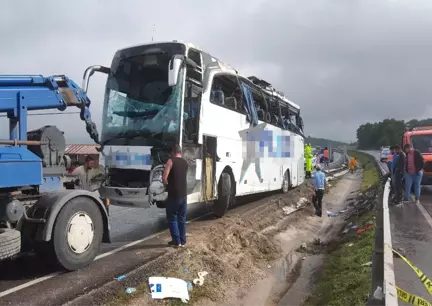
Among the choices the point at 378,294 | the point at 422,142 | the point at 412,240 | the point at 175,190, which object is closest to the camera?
the point at 378,294

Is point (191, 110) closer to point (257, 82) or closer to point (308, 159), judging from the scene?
point (257, 82)

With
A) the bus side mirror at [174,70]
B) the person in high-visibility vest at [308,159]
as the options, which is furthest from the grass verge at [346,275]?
the person in high-visibility vest at [308,159]

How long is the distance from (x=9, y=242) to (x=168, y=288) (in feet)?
6.53

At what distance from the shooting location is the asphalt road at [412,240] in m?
5.45

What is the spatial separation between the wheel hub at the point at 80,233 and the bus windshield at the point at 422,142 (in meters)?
13.3

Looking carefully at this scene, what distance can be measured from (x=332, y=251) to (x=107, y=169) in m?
4.96

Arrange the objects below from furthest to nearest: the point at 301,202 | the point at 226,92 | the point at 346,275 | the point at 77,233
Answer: the point at 301,202 < the point at 226,92 < the point at 346,275 < the point at 77,233

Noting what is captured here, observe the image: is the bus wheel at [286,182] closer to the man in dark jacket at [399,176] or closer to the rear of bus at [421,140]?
the man in dark jacket at [399,176]

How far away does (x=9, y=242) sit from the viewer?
180 inches

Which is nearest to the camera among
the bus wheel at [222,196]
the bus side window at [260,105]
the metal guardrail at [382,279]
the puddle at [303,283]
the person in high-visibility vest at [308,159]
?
the metal guardrail at [382,279]

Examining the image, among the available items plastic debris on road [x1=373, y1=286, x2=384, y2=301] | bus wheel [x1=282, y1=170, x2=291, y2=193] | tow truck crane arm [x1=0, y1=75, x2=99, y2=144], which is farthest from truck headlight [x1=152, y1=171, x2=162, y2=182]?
bus wheel [x1=282, y1=170, x2=291, y2=193]

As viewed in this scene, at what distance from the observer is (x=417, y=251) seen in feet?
22.9

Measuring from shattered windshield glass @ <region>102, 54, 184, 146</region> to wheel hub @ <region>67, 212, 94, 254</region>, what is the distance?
8.05 feet

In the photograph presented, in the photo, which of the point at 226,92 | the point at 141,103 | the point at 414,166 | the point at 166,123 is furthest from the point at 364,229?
the point at 141,103
